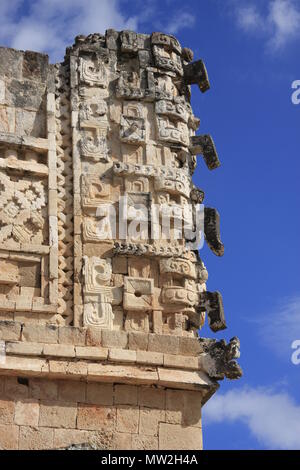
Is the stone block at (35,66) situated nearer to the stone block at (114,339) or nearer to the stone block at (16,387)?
the stone block at (114,339)

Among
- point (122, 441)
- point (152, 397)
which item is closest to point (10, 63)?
point (152, 397)

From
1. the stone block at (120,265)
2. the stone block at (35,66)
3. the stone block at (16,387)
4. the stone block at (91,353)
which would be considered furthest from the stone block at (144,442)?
the stone block at (35,66)

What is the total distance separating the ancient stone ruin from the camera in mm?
12109

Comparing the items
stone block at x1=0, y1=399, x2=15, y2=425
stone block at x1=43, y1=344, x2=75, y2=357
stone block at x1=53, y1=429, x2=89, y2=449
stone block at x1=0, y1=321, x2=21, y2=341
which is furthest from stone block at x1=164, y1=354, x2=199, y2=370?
stone block at x1=0, y1=399, x2=15, y2=425

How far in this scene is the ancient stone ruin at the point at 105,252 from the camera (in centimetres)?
1211

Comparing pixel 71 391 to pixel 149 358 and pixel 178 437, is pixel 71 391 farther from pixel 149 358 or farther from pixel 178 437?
pixel 178 437

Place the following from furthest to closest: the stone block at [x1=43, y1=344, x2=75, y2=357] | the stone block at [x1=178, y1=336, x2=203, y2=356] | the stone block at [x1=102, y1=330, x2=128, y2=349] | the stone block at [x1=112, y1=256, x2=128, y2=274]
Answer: the stone block at [x1=112, y1=256, x2=128, y2=274] < the stone block at [x1=178, y1=336, x2=203, y2=356] < the stone block at [x1=102, y1=330, x2=128, y2=349] < the stone block at [x1=43, y1=344, x2=75, y2=357]

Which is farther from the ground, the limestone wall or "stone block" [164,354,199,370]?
"stone block" [164,354,199,370]

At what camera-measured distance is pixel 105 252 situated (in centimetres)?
1314

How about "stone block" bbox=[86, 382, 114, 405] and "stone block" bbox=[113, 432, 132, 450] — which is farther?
"stone block" bbox=[86, 382, 114, 405]

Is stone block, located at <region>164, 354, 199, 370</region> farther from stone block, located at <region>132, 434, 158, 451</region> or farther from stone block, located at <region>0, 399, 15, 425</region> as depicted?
stone block, located at <region>0, 399, 15, 425</region>

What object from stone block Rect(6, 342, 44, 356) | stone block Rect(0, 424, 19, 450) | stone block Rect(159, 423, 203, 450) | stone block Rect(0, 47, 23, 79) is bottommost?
stone block Rect(0, 424, 19, 450)

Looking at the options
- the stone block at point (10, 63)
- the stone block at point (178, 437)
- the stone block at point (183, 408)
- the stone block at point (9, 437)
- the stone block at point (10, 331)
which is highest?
the stone block at point (10, 63)

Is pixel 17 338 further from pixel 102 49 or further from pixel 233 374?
pixel 102 49
